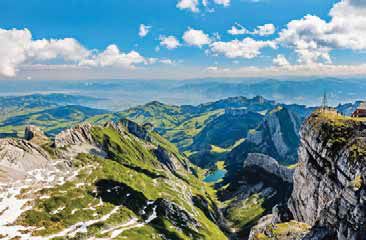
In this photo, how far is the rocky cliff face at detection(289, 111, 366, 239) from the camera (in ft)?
244

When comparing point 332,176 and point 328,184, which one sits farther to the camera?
point 328,184

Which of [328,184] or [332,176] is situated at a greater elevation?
[332,176]

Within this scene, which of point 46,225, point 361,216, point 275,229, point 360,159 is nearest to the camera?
point 361,216

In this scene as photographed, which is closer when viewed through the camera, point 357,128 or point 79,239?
point 357,128

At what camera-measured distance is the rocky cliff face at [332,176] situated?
244 ft

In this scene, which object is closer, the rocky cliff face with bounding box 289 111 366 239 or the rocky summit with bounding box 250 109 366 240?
the rocky cliff face with bounding box 289 111 366 239

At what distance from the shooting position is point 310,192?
138 metres

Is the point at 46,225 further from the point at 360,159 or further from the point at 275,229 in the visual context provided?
the point at 360,159

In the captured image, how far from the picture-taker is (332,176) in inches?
4628

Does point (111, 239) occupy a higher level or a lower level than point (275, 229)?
lower

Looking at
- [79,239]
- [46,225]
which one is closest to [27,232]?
[46,225]

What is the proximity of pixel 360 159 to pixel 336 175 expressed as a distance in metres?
21.2

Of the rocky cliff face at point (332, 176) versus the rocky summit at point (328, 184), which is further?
the rocky summit at point (328, 184)

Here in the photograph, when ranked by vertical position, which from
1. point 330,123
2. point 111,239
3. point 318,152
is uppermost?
point 330,123
